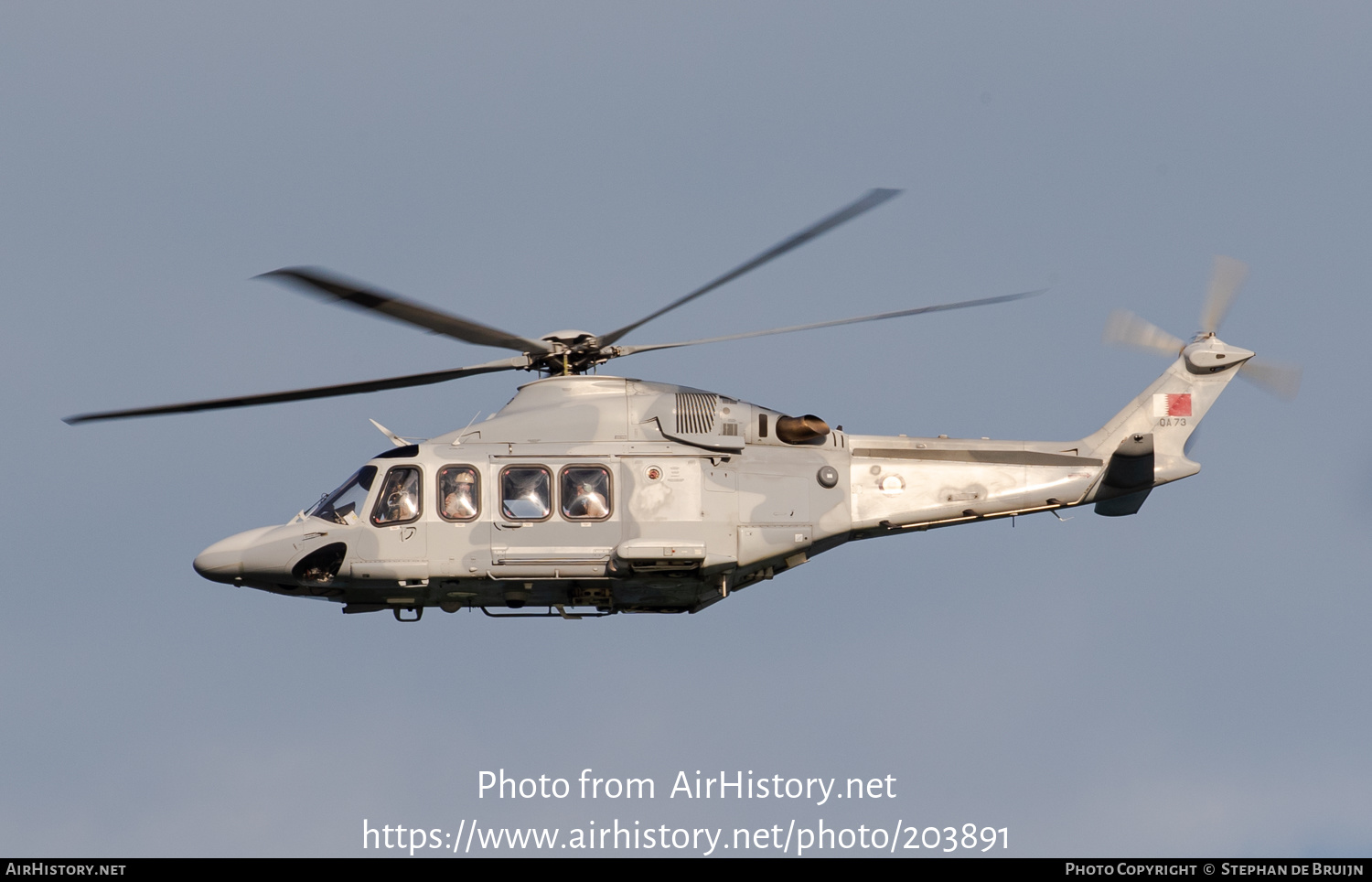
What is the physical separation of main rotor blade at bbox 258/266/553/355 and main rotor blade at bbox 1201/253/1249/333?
37.1 ft

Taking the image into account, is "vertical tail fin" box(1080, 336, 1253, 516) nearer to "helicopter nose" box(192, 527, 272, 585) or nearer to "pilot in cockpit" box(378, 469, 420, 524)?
"pilot in cockpit" box(378, 469, 420, 524)

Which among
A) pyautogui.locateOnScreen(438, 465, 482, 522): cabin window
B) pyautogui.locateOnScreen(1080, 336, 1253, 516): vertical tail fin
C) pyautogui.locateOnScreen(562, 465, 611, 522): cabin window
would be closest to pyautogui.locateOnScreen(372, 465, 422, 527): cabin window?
pyautogui.locateOnScreen(438, 465, 482, 522): cabin window

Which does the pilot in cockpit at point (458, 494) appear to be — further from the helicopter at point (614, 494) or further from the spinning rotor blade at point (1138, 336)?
the spinning rotor blade at point (1138, 336)

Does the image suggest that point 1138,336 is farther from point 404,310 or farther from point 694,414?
point 404,310

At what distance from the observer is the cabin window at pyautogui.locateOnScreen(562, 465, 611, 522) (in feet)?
77.8

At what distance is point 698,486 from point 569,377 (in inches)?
111

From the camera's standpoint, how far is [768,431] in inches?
977

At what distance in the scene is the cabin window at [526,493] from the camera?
23688mm

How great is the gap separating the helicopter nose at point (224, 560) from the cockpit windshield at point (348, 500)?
1.04m

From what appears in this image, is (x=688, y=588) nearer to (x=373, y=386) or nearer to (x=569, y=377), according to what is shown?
(x=569, y=377)

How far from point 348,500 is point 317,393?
1.96m

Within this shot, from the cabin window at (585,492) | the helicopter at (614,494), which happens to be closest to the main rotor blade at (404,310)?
the helicopter at (614,494)

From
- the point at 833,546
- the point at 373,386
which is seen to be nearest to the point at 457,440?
the point at 373,386

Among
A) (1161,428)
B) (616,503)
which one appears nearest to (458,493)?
(616,503)
